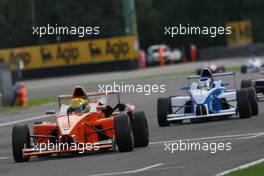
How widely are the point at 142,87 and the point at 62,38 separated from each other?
41.0 m

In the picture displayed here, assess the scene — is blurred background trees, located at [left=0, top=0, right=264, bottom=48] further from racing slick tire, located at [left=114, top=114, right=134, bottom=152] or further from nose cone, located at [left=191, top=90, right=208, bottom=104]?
racing slick tire, located at [left=114, top=114, right=134, bottom=152]

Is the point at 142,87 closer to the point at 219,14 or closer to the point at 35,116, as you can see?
the point at 35,116

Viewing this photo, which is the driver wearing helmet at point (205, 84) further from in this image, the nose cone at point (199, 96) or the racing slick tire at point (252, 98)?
the racing slick tire at point (252, 98)

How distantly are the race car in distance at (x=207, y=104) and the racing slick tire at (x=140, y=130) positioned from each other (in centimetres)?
491

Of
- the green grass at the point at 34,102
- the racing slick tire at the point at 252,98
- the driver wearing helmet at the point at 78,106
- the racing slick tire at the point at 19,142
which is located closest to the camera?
the racing slick tire at the point at 19,142

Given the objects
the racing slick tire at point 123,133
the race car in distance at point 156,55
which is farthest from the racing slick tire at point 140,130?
the race car in distance at point 156,55

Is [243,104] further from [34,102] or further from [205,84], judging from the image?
[34,102]

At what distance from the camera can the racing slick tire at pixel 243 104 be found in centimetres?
2378

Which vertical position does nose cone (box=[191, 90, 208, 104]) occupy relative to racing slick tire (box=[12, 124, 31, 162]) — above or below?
above

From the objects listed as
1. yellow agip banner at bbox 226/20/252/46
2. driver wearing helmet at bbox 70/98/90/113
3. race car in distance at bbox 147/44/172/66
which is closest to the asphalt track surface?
driver wearing helmet at bbox 70/98/90/113

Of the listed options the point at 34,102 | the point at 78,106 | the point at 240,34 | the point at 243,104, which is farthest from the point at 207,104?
the point at 240,34

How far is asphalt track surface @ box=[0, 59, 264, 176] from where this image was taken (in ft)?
50.4

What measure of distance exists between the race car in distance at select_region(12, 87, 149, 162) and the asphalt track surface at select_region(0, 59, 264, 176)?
7.5 inches

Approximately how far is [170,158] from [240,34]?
63740 millimetres
